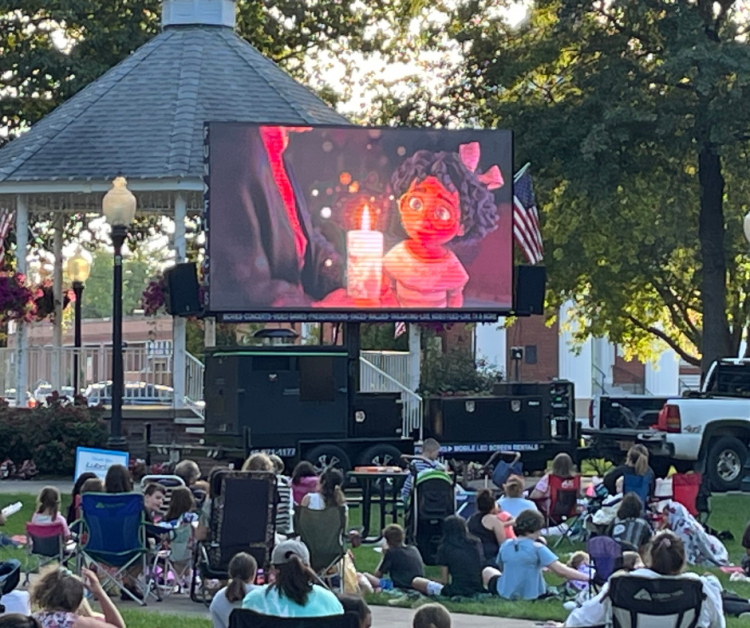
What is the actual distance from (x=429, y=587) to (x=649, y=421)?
41.6 feet

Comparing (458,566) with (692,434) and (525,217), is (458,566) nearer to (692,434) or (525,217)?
(692,434)

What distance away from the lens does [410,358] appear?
30625 mm

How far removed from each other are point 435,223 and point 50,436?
7108 millimetres

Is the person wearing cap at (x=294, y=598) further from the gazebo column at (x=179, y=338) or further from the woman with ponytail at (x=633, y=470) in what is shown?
the gazebo column at (x=179, y=338)

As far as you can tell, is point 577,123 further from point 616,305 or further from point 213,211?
point 616,305

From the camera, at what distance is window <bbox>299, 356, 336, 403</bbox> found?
25391 millimetres

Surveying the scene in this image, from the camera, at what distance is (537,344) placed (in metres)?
66.9

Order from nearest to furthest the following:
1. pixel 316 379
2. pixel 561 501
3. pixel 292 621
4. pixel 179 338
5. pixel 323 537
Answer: pixel 292 621 → pixel 323 537 → pixel 561 501 → pixel 316 379 → pixel 179 338

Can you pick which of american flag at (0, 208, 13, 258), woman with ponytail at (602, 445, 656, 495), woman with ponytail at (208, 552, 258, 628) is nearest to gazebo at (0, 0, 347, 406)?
american flag at (0, 208, 13, 258)

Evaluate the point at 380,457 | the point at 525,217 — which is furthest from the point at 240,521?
the point at 525,217

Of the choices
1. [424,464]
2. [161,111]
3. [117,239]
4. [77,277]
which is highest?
[161,111]

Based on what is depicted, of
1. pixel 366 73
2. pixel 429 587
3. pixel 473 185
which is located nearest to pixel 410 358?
pixel 473 185

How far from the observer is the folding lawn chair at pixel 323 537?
14.6 meters

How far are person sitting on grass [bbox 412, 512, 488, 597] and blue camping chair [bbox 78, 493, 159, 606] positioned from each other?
2.49 meters
